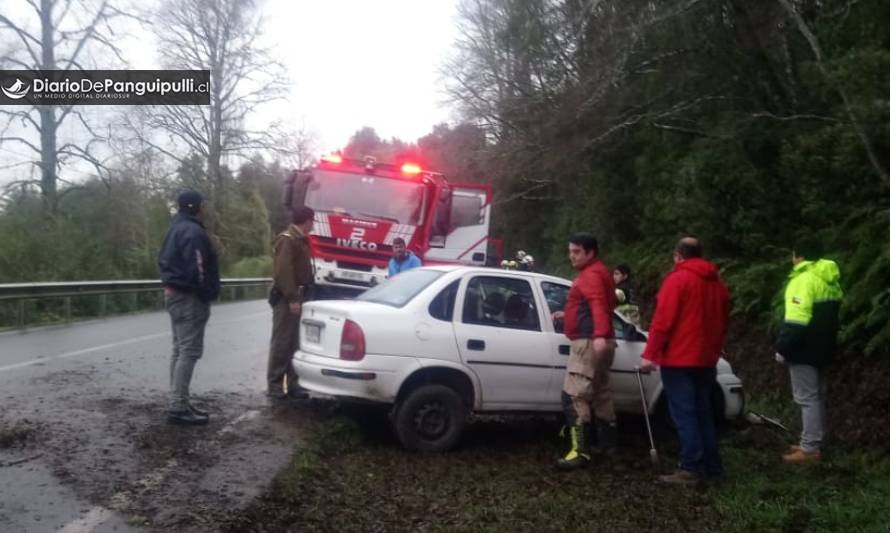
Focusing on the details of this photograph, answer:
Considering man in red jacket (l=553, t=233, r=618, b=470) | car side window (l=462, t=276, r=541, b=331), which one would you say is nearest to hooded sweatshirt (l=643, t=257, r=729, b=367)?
man in red jacket (l=553, t=233, r=618, b=470)

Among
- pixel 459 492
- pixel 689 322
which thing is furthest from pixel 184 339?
pixel 689 322

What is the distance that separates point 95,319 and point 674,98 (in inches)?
488

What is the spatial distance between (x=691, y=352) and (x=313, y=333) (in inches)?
126

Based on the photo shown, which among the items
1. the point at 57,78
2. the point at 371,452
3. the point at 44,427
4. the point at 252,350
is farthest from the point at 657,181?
the point at 57,78

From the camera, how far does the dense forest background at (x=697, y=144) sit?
32.6ft

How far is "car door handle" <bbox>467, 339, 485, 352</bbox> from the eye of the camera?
25.3 ft

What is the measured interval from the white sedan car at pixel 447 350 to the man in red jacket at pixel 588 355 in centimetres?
55

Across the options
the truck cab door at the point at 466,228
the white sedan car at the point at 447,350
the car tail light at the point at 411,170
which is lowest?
the white sedan car at the point at 447,350

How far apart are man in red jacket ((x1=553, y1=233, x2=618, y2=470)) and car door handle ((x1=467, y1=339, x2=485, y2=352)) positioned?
74 cm

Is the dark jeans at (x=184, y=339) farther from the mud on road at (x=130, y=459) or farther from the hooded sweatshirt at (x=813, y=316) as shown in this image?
the hooded sweatshirt at (x=813, y=316)

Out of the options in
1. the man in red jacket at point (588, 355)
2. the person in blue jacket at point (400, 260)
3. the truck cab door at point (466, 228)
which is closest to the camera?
the man in red jacket at point (588, 355)

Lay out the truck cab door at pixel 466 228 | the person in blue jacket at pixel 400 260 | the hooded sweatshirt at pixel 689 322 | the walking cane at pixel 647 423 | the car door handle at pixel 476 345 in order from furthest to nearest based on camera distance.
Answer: the truck cab door at pixel 466 228
the person in blue jacket at pixel 400 260
the car door handle at pixel 476 345
the walking cane at pixel 647 423
the hooded sweatshirt at pixel 689 322

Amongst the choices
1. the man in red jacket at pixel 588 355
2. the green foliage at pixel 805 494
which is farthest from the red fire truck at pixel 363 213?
the green foliage at pixel 805 494

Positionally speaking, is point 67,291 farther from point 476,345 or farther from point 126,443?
point 476,345
